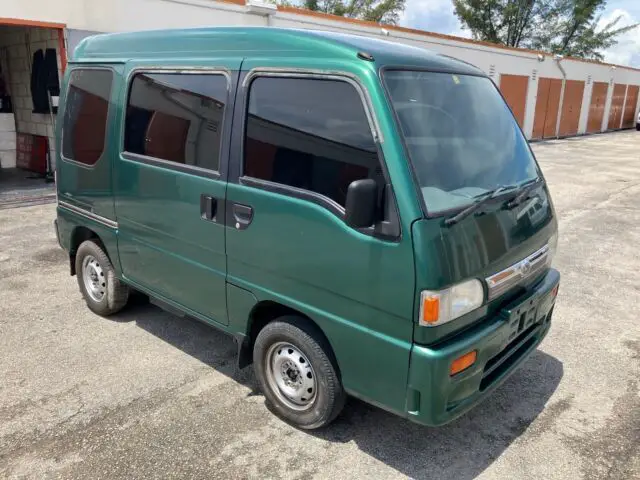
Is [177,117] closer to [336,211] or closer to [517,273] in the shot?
[336,211]

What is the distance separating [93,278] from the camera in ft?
14.9

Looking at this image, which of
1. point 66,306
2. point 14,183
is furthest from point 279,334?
point 14,183

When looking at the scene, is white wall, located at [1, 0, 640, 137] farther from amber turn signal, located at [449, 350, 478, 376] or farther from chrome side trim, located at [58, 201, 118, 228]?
amber turn signal, located at [449, 350, 478, 376]

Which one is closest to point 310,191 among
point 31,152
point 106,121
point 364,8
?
point 106,121

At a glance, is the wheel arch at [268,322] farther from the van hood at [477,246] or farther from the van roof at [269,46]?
the van roof at [269,46]

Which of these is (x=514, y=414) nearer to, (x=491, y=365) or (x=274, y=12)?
(x=491, y=365)

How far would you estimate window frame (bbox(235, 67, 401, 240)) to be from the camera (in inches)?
94.5

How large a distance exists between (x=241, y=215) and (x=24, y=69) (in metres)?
10.8

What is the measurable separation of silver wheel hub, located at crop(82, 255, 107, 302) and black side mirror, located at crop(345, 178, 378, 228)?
2.85 m

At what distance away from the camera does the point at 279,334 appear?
9.75 ft

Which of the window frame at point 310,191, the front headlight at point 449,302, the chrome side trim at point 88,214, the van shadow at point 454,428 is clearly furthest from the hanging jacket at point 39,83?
the front headlight at point 449,302

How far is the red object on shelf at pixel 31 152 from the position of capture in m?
10.8

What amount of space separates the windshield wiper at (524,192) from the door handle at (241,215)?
4.76 feet

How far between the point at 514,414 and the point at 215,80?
2.83m
